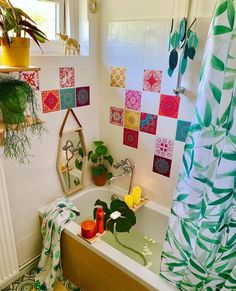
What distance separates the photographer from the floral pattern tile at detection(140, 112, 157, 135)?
1697 mm

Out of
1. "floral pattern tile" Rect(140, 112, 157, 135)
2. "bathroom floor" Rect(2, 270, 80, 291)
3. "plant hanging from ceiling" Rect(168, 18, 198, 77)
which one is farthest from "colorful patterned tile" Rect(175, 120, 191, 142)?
"bathroom floor" Rect(2, 270, 80, 291)

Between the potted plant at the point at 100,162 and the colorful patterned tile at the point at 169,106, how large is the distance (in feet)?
1.96

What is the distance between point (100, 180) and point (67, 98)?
2.52 ft

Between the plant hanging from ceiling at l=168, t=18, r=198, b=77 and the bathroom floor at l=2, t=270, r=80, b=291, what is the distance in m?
1.61

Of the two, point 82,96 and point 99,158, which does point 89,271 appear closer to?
point 99,158

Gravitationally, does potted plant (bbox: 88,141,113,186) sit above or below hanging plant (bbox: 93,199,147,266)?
above

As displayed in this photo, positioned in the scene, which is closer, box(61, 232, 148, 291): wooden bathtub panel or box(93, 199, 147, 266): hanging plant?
box(61, 232, 148, 291): wooden bathtub panel

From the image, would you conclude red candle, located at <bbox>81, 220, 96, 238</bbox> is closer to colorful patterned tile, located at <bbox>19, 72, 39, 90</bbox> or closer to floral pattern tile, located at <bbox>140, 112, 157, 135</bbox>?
floral pattern tile, located at <bbox>140, 112, 157, 135</bbox>

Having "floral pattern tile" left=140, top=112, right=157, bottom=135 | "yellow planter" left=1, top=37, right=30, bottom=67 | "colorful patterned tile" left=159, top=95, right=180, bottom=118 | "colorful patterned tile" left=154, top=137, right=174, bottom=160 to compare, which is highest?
"yellow planter" left=1, top=37, right=30, bottom=67

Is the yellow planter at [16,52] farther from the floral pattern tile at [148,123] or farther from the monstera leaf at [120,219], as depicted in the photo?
the monstera leaf at [120,219]

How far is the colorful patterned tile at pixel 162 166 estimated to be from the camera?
5.61ft

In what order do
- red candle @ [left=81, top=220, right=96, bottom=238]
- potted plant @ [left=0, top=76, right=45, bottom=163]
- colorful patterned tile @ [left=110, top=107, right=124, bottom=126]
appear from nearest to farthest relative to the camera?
potted plant @ [left=0, top=76, right=45, bottom=163], red candle @ [left=81, top=220, right=96, bottom=238], colorful patterned tile @ [left=110, top=107, right=124, bottom=126]

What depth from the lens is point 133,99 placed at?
5.77 feet

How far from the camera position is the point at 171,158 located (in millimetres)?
1677
